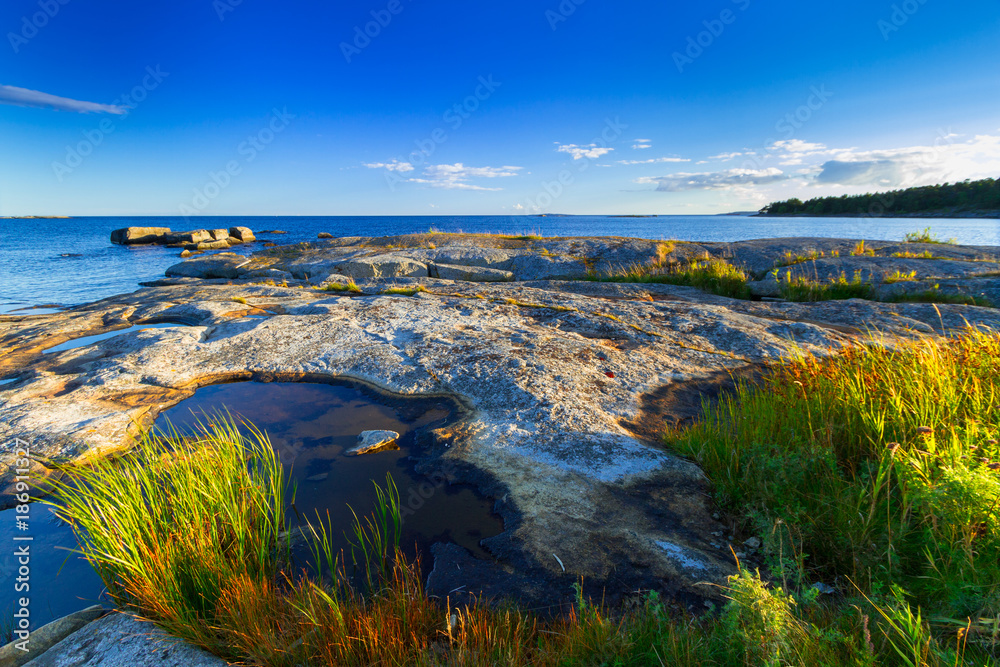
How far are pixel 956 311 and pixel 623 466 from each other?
24.0ft

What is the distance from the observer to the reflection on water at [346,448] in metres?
2.97

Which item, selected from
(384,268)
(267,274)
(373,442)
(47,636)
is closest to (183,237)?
(267,274)

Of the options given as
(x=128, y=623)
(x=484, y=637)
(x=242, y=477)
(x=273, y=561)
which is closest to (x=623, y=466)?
(x=484, y=637)

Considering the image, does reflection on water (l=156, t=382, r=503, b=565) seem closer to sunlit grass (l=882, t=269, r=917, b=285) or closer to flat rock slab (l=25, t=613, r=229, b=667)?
flat rock slab (l=25, t=613, r=229, b=667)

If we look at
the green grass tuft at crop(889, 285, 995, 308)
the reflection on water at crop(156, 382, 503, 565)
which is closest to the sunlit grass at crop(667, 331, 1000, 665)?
the reflection on water at crop(156, 382, 503, 565)

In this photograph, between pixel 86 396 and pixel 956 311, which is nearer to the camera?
pixel 86 396

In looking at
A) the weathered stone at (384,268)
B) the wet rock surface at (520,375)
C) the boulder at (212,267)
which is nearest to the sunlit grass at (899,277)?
the wet rock surface at (520,375)

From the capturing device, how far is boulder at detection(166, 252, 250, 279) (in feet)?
52.1

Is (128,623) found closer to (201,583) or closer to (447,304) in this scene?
(201,583)

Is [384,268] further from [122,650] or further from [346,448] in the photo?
[122,650]

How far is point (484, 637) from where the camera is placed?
6.28 ft

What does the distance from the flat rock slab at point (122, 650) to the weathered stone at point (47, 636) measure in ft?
0.20

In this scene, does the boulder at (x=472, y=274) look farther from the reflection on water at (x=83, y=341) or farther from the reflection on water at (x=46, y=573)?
the reflection on water at (x=46, y=573)

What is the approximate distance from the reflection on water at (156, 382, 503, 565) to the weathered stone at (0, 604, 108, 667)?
Result: 113 cm
